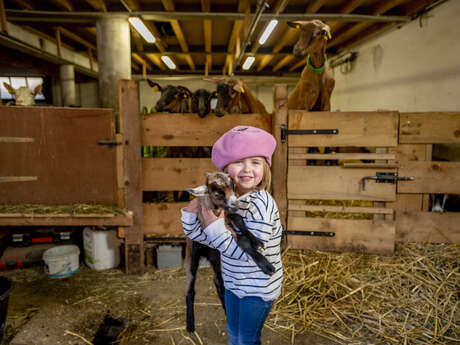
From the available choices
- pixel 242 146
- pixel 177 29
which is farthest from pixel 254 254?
pixel 177 29

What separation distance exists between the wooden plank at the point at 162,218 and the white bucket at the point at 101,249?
48 cm

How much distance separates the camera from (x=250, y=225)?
1.25 m

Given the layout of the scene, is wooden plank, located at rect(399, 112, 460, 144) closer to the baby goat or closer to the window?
the baby goat

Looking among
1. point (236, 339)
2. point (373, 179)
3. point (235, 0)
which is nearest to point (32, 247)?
point (236, 339)

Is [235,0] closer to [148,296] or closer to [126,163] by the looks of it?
[126,163]

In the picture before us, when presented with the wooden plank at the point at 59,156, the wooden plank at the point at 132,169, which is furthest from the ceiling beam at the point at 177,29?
the wooden plank at the point at 59,156

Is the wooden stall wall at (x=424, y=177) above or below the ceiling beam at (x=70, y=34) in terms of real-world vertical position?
below

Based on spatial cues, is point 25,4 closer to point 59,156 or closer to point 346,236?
point 59,156

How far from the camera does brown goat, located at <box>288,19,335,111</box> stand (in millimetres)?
3795

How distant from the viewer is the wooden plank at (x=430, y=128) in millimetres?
3086

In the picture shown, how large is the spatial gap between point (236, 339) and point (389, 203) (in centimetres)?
258

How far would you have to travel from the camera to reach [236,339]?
4.75ft

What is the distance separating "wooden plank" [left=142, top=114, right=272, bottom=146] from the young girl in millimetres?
1893

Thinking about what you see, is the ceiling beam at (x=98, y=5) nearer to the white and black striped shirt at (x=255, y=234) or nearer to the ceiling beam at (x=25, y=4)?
the ceiling beam at (x=25, y=4)
